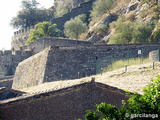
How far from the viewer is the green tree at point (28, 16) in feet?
200

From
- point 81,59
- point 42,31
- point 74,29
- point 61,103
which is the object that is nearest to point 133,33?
point 81,59

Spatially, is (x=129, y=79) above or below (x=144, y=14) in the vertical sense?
below

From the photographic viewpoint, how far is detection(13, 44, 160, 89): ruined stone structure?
24.5 meters

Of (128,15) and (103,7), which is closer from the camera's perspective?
(128,15)

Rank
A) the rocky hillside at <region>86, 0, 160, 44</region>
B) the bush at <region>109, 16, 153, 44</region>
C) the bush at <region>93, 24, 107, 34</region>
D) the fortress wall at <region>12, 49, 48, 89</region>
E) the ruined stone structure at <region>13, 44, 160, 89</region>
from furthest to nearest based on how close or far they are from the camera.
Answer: the bush at <region>93, 24, 107, 34</region>, the rocky hillside at <region>86, 0, 160, 44</region>, the bush at <region>109, 16, 153, 44</region>, the fortress wall at <region>12, 49, 48, 89</region>, the ruined stone structure at <region>13, 44, 160, 89</region>

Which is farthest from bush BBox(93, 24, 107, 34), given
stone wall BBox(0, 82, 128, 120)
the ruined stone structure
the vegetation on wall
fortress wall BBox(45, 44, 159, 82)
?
the vegetation on wall

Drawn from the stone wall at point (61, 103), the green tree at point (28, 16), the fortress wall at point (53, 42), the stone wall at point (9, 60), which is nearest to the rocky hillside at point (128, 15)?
the fortress wall at point (53, 42)

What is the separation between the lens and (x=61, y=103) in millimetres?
11906

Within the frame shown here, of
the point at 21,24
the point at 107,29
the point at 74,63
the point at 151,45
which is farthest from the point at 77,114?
the point at 21,24

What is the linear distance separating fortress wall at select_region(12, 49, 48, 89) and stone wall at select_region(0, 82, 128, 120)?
1231 cm

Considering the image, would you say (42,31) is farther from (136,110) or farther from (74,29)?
(136,110)

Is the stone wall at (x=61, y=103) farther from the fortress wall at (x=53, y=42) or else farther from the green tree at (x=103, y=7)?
the green tree at (x=103, y=7)

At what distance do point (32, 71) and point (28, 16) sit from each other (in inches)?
1399

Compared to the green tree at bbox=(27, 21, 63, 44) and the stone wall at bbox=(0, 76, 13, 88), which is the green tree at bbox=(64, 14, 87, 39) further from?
the stone wall at bbox=(0, 76, 13, 88)
